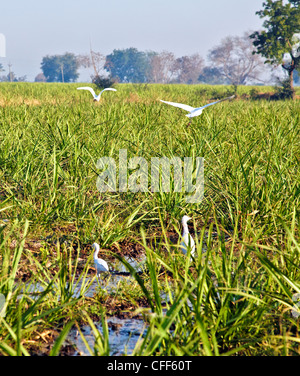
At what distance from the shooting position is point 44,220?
11.3 ft

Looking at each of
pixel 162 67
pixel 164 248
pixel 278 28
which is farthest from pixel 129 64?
pixel 164 248

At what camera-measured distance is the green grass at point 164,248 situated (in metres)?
1.84

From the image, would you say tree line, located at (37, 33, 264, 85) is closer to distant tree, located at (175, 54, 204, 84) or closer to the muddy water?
distant tree, located at (175, 54, 204, 84)

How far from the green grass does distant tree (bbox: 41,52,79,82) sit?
320 feet

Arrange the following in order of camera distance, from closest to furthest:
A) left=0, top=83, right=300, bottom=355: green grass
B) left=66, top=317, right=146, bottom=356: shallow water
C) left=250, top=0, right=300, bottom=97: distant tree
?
left=0, top=83, right=300, bottom=355: green grass → left=66, top=317, right=146, bottom=356: shallow water → left=250, top=0, right=300, bottom=97: distant tree

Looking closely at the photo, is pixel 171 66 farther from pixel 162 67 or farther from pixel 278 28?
pixel 278 28

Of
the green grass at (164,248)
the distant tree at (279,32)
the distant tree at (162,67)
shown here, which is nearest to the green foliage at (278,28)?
the distant tree at (279,32)

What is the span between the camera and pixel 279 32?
27844 mm

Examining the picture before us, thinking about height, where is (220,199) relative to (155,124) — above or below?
below

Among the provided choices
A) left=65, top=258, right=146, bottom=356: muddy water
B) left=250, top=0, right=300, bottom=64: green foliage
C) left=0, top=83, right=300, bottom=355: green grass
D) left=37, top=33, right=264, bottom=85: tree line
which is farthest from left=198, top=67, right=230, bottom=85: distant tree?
left=65, top=258, right=146, bottom=356: muddy water

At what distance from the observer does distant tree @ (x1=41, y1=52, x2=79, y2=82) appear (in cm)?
9862
